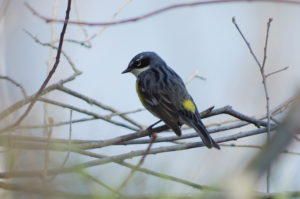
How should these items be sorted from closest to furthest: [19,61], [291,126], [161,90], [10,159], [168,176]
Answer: [291,126] → [168,176] → [10,159] → [161,90] → [19,61]

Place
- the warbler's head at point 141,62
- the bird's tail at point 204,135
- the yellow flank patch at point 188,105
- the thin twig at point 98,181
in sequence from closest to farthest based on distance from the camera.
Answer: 1. the thin twig at point 98,181
2. the bird's tail at point 204,135
3. the yellow flank patch at point 188,105
4. the warbler's head at point 141,62

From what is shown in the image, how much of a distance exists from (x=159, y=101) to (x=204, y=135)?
1.02m

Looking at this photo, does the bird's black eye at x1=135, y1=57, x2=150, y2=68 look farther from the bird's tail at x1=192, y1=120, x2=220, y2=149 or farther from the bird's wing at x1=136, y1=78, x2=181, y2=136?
the bird's tail at x1=192, y1=120, x2=220, y2=149

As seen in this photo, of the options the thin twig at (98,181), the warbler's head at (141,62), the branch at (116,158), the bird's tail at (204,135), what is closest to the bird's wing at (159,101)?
the bird's tail at (204,135)

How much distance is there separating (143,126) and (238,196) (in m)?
3.52

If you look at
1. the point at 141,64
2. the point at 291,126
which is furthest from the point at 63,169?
the point at 141,64

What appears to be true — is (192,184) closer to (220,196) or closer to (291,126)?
(220,196)

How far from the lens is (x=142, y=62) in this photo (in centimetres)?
573

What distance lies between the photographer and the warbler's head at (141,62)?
5668 millimetres

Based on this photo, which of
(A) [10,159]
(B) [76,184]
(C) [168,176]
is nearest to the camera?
(B) [76,184]

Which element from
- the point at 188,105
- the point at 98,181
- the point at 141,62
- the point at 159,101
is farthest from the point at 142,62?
the point at 98,181

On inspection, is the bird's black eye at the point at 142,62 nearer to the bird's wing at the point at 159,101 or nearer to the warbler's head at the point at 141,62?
the warbler's head at the point at 141,62

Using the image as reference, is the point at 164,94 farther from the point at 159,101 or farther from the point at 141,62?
the point at 141,62

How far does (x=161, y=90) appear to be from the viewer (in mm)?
5051
